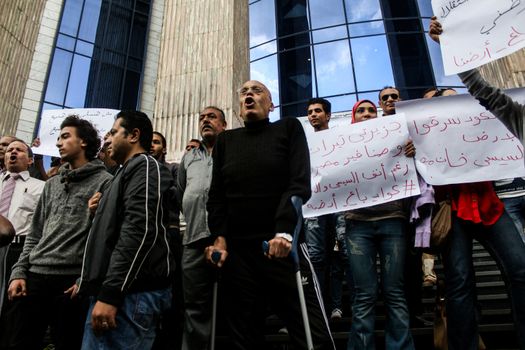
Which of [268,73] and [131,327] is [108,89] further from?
[131,327]

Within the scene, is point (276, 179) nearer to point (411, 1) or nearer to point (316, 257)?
point (316, 257)

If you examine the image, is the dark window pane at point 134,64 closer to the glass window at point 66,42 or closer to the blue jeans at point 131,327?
the glass window at point 66,42

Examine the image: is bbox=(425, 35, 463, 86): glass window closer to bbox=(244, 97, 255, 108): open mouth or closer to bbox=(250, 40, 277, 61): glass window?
bbox=(250, 40, 277, 61): glass window

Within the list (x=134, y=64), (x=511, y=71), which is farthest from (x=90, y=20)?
(x=511, y=71)

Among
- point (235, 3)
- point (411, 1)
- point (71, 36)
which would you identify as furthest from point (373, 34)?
point (71, 36)

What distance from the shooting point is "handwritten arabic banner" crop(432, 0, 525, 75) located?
9.36 ft

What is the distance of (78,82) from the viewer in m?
19.2

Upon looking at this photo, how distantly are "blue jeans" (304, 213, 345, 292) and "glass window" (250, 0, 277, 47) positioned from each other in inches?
703

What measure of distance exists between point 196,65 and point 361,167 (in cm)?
539

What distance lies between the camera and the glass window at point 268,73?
20047mm

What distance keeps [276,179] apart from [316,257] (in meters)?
2.07

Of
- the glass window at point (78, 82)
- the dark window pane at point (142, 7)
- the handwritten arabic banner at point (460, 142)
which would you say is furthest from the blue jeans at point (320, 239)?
the dark window pane at point (142, 7)

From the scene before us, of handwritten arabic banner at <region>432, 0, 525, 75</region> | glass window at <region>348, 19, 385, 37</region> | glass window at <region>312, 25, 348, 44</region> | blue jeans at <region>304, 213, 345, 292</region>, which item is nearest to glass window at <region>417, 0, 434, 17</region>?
glass window at <region>348, 19, 385, 37</region>

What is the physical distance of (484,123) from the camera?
3408 millimetres
